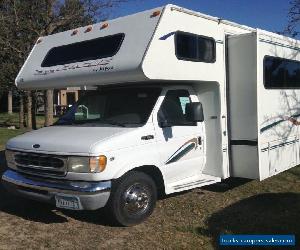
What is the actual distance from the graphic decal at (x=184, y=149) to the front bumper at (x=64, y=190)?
1.31 meters

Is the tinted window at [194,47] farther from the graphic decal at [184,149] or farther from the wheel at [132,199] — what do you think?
the wheel at [132,199]

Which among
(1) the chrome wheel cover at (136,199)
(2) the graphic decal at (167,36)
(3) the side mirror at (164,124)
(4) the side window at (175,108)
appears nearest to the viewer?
(1) the chrome wheel cover at (136,199)

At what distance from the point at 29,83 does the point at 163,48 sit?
2.73 metres

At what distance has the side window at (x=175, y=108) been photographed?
6879 millimetres

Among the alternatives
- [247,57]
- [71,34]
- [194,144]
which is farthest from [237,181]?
[71,34]

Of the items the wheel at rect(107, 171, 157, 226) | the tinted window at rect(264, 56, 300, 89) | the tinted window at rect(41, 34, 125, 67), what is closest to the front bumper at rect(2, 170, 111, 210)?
the wheel at rect(107, 171, 157, 226)

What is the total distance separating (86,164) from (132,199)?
867mm

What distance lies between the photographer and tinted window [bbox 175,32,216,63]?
6726mm

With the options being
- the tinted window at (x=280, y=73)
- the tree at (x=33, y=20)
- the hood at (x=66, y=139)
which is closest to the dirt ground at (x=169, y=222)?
the hood at (x=66, y=139)

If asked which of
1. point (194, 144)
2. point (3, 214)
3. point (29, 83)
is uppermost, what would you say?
point (29, 83)

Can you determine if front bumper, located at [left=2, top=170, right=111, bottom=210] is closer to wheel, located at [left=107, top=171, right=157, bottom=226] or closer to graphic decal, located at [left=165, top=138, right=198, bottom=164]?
wheel, located at [left=107, top=171, right=157, bottom=226]

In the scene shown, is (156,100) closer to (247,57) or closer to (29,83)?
(247,57)

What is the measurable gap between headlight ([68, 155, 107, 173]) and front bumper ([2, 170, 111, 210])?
0.17 meters

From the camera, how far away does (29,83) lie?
25.9 ft
